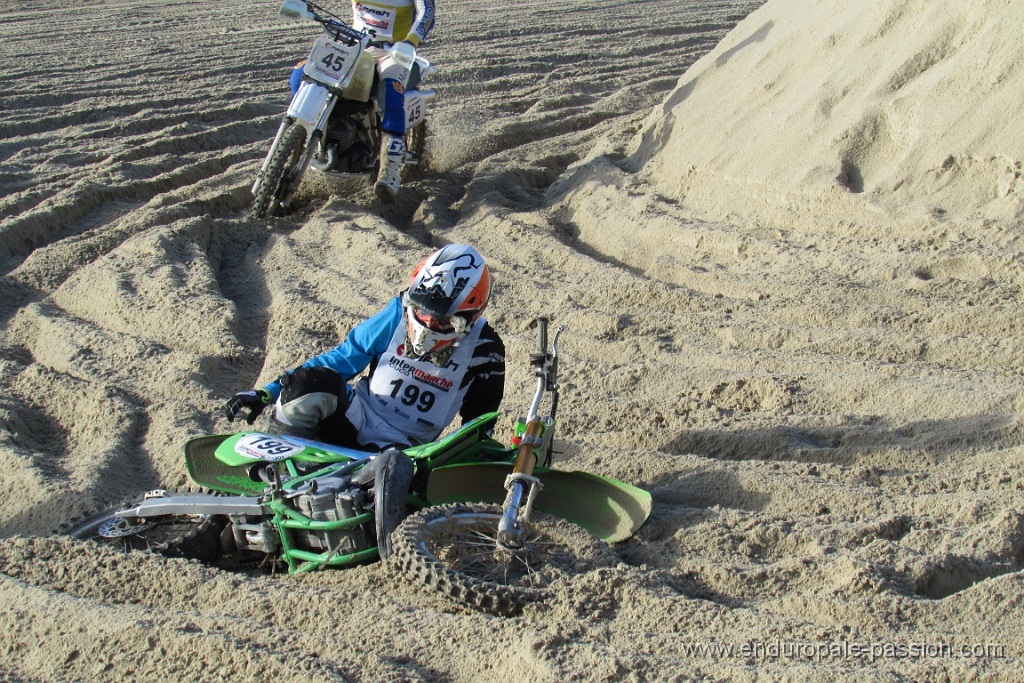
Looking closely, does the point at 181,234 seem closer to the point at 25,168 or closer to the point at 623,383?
the point at 25,168

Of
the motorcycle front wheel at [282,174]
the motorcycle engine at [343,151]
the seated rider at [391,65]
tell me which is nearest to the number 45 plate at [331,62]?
the seated rider at [391,65]

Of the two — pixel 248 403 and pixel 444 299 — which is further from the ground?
pixel 444 299

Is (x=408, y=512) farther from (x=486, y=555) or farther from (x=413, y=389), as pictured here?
(x=413, y=389)

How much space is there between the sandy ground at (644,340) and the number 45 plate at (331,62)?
3.27ft

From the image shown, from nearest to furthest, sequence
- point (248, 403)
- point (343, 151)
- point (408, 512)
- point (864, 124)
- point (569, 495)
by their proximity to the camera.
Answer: point (408, 512)
point (248, 403)
point (569, 495)
point (864, 124)
point (343, 151)

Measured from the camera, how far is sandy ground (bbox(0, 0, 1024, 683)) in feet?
10.9

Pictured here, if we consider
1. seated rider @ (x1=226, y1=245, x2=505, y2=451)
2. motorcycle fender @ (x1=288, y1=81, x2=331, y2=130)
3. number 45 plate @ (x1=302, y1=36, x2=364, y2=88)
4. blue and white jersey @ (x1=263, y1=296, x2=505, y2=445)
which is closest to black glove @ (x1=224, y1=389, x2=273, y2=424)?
seated rider @ (x1=226, y1=245, x2=505, y2=451)

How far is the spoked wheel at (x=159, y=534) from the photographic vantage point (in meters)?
3.90

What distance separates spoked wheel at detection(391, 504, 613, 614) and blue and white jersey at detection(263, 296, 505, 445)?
803 mm

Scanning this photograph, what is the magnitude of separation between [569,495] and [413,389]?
811 millimetres

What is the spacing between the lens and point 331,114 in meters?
8.44

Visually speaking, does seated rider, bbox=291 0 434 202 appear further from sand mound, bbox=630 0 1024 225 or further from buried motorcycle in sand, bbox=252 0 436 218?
sand mound, bbox=630 0 1024 225

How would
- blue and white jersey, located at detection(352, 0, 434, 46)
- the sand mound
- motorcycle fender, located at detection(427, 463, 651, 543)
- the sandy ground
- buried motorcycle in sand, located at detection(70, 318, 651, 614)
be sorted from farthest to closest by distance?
blue and white jersey, located at detection(352, 0, 434, 46) < the sand mound < motorcycle fender, located at detection(427, 463, 651, 543) < buried motorcycle in sand, located at detection(70, 318, 651, 614) < the sandy ground

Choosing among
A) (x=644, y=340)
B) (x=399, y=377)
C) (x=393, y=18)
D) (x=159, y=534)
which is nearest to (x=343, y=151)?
(x=393, y=18)
